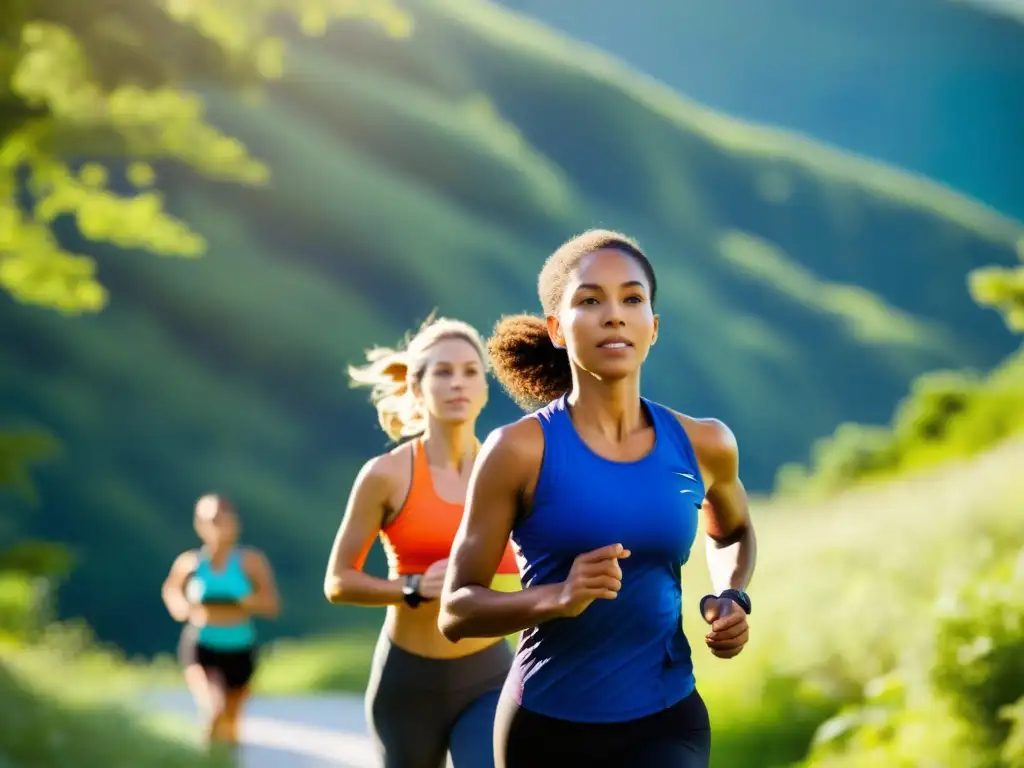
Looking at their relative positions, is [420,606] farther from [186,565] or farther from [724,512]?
[186,565]

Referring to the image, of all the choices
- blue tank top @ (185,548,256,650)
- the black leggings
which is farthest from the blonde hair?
blue tank top @ (185,548,256,650)

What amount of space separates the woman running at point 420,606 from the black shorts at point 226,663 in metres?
3.92

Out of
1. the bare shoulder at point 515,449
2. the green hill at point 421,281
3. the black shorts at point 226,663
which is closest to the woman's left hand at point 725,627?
the bare shoulder at point 515,449

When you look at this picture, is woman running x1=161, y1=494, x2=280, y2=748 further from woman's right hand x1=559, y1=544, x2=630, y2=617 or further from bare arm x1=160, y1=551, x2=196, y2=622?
woman's right hand x1=559, y1=544, x2=630, y2=617

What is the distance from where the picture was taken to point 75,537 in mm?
22594

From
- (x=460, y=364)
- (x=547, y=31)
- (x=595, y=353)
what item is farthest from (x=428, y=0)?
(x=595, y=353)

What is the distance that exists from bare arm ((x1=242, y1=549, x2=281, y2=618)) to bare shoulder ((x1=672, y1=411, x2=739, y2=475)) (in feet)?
18.5

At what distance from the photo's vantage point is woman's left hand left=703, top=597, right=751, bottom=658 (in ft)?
9.81

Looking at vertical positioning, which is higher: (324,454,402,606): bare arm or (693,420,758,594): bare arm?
(324,454,402,606): bare arm

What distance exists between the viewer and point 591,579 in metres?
2.71

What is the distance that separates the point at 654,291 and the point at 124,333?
22684mm

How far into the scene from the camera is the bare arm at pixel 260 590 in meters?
8.60

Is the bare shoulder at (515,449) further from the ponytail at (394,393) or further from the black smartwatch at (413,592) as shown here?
the ponytail at (394,393)

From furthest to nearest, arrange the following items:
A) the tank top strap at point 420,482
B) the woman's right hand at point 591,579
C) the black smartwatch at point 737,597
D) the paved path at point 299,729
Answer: the paved path at point 299,729
the tank top strap at point 420,482
the black smartwatch at point 737,597
the woman's right hand at point 591,579
